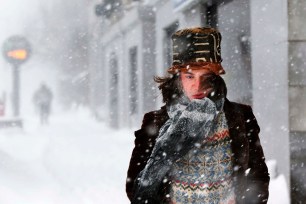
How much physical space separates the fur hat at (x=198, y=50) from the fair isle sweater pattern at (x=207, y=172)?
261mm

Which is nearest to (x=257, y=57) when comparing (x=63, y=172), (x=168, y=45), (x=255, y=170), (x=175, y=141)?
(x=63, y=172)

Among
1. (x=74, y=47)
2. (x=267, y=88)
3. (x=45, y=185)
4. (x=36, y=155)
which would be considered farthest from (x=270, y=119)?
(x=74, y=47)

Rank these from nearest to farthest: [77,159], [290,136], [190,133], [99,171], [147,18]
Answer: [190,133], [290,136], [99,171], [77,159], [147,18]

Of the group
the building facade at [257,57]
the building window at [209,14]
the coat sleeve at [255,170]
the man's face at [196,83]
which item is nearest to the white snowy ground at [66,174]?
the building facade at [257,57]

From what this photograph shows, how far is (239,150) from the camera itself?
9.34ft

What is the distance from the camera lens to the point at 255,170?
294 cm

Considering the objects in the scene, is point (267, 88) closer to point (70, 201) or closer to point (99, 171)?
point (70, 201)

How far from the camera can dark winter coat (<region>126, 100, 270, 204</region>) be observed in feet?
9.36

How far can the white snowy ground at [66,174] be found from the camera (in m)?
7.77

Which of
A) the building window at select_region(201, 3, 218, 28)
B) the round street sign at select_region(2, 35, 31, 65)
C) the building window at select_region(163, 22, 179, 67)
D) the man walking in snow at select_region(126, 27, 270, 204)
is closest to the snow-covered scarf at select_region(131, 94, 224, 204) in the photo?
the man walking in snow at select_region(126, 27, 270, 204)

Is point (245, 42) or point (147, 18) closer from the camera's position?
point (245, 42)

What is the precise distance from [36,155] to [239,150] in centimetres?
1024

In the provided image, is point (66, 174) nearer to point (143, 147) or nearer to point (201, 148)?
point (143, 147)

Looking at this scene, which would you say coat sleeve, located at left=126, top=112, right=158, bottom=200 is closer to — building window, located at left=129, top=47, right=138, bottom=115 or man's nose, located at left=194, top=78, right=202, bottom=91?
man's nose, located at left=194, top=78, right=202, bottom=91
